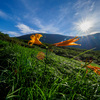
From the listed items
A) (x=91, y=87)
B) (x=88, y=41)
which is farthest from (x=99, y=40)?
(x=91, y=87)

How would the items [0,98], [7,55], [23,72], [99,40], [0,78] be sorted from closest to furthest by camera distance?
1. [0,98]
2. [0,78]
3. [23,72]
4. [7,55]
5. [99,40]

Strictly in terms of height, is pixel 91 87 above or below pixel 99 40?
below

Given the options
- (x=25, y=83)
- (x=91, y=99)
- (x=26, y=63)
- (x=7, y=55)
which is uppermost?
(x=7, y=55)

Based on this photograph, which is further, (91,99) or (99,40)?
(99,40)

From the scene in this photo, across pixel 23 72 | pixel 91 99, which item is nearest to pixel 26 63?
pixel 23 72

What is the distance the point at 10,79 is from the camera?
0.99 meters

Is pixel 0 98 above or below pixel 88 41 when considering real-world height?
below

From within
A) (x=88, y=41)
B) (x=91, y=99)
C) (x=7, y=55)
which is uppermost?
(x=88, y=41)

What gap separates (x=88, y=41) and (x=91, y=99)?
341ft

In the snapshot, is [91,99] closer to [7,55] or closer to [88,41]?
[7,55]

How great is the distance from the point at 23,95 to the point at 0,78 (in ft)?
1.42

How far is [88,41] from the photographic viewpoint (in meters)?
90.5

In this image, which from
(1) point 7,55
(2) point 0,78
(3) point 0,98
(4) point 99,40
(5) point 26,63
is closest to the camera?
(3) point 0,98

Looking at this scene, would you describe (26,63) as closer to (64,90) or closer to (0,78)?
(0,78)
